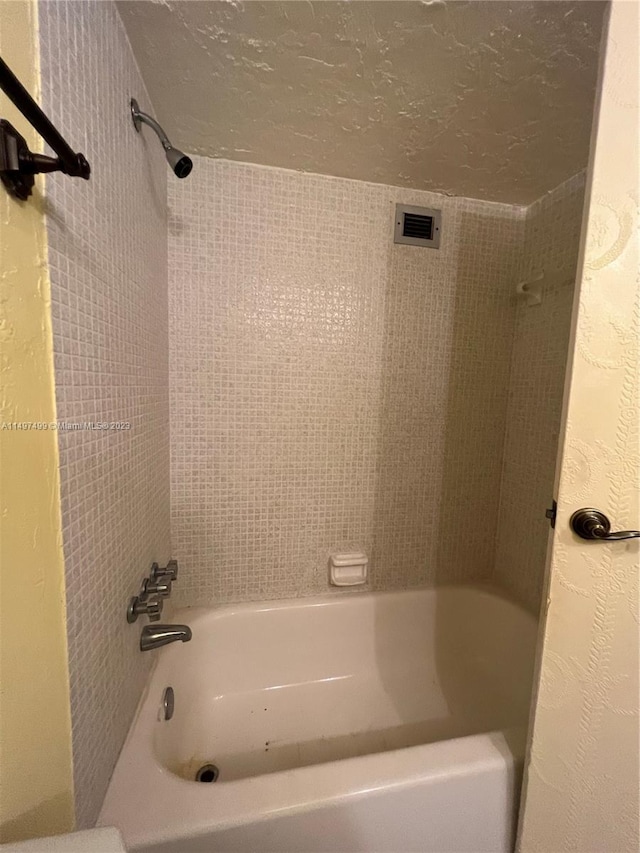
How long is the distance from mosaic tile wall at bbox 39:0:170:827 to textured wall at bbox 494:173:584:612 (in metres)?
1.33

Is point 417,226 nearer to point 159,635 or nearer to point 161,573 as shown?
point 161,573

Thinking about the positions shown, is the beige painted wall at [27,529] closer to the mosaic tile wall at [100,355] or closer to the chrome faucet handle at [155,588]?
the mosaic tile wall at [100,355]

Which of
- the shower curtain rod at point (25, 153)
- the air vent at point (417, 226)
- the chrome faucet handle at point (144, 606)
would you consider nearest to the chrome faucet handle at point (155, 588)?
the chrome faucet handle at point (144, 606)

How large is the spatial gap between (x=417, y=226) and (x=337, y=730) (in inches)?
74.1

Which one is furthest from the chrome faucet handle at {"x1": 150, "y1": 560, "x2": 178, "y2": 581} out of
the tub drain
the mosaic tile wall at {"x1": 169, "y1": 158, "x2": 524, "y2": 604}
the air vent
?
the air vent

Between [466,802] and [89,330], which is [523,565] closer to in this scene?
[466,802]

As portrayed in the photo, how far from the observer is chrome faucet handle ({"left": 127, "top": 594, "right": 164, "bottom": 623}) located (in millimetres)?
783

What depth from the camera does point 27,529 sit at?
0.44 metres

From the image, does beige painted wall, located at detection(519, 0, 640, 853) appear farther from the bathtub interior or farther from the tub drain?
the tub drain

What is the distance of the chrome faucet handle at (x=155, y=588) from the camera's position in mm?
868

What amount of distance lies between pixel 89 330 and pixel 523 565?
161 centimetres

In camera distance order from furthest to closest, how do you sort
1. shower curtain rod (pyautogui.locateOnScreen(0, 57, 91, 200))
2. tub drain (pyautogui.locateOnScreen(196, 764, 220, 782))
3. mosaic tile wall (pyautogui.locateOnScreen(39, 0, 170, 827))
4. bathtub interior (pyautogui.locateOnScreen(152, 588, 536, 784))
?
bathtub interior (pyautogui.locateOnScreen(152, 588, 536, 784)), tub drain (pyautogui.locateOnScreen(196, 764, 220, 782)), mosaic tile wall (pyautogui.locateOnScreen(39, 0, 170, 827)), shower curtain rod (pyautogui.locateOnScreen(0, 57, 91, 200))

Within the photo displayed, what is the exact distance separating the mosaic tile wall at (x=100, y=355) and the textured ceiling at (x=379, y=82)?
6.2 inches

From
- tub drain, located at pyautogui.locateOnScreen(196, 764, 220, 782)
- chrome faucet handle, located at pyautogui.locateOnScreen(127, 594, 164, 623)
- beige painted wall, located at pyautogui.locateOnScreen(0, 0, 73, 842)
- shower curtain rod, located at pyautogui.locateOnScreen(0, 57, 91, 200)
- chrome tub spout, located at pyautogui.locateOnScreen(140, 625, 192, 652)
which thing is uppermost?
shower curtain rod, located at pyautogui.locateOnScreen(0, 57, 91, 200)
